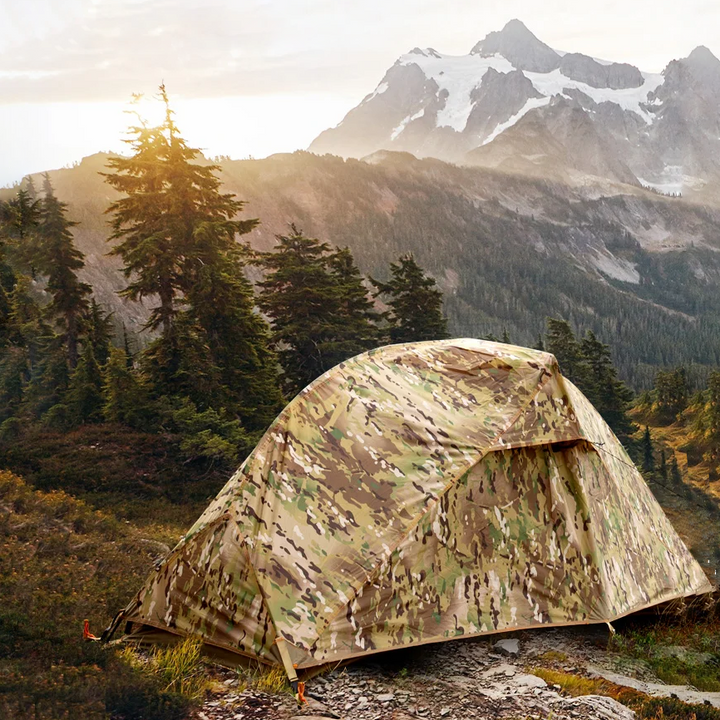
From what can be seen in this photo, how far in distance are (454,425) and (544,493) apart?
1389 millimetres

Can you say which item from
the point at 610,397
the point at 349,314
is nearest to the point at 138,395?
the point at 349,314

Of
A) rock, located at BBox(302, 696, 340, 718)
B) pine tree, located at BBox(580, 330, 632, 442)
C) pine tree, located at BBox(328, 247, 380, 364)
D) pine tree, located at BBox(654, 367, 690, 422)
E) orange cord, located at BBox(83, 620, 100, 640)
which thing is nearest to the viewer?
rock, located at BBox(302, 696, 340, 718)

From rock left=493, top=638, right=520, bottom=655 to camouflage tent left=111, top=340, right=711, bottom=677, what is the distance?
37 cm

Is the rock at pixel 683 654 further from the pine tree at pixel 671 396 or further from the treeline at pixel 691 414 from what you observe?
the pine tree at pixel 671 396

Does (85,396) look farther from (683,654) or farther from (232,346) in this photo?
(683,654)

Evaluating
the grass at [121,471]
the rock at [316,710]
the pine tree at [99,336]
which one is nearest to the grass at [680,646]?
the rock at [316,710]

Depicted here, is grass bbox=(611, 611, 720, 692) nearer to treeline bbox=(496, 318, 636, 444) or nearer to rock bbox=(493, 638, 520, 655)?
rock bbox=(493, 638, 520, 655)

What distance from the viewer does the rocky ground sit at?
6.03 metres

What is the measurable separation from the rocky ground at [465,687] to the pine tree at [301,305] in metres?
16.7

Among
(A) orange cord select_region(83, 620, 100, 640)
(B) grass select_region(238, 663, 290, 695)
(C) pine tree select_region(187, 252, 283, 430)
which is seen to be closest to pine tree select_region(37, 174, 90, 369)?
(C) pine tree select_region(187, 252, 283, 430)

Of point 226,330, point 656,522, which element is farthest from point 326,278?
point 656,522

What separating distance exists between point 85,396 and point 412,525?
52.5 ft

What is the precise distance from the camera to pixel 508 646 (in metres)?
7.69

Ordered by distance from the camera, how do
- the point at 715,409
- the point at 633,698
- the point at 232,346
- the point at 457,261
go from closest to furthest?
the point at 633,698 < the point at 232,346 < the point at 715,409 < the point at 457,261
